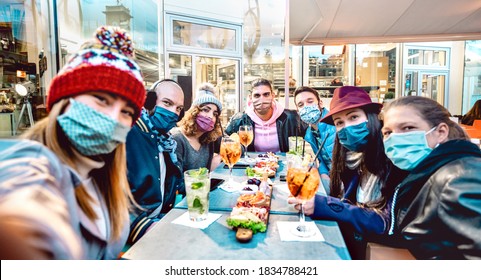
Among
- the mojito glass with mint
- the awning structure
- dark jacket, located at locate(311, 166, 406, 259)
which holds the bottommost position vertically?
dark jacket, located at locate(311, 166, 406, 259)

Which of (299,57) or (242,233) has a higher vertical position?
(299,57)

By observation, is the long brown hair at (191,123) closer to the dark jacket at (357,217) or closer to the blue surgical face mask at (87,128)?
the dark jacket at (357,217)

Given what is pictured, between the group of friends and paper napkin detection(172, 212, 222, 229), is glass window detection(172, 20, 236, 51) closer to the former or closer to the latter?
the group of friends

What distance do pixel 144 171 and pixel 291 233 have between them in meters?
0.72

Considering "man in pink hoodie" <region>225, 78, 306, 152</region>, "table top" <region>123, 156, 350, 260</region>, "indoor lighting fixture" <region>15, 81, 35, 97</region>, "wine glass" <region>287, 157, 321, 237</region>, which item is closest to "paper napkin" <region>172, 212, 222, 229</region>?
"table top" <region>123, 156, 350, 260</region>

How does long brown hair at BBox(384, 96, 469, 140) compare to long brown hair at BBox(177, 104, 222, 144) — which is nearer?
long brown hair at BBox(384, 96, 469, 140)

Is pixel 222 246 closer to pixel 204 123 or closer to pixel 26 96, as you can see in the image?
pixel 26 96

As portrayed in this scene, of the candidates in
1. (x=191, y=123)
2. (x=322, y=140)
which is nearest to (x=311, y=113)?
(x=322, y=140)

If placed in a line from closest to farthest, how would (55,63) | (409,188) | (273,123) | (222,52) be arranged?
(55,63) < (409,188) < (273,123) < (222,52)

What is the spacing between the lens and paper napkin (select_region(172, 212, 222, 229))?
93cm

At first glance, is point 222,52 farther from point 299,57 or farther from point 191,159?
point 191,159

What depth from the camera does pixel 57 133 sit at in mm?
556

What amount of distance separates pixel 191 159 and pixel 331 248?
128cm
